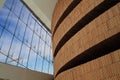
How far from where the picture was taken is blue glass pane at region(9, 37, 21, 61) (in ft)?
38.7

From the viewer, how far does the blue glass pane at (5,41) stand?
36.2 ft

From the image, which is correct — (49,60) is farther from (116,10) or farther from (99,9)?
(116,10)

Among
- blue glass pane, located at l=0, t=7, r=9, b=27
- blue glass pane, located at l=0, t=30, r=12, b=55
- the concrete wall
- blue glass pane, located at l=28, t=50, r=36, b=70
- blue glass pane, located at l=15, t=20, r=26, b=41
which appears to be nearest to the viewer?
the concrete wall

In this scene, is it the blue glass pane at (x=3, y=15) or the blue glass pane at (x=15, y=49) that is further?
the blue glass pane at (x=15, y=49)

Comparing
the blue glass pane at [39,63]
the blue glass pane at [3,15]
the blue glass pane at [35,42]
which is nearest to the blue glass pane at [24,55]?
the blue glass pane at [35,42]

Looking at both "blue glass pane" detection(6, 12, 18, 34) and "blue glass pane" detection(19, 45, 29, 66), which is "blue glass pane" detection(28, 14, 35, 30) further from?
"blue glass pane" detection(19, 45, 29, 66)

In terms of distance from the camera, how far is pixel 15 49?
12281 millimetres

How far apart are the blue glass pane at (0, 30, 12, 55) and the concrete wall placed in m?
1.33

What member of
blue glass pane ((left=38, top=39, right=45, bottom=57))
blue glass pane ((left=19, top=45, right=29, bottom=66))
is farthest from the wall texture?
blue glass pane ((left=38, top=39, right=45, bottom=57))

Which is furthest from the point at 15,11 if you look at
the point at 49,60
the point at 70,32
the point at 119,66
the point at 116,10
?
the point at 119,66

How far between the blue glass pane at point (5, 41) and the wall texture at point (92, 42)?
4.48m

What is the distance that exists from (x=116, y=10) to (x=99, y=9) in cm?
131

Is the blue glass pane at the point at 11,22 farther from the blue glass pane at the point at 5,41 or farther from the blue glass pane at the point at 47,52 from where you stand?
the blue glass pane at the point at 47,52

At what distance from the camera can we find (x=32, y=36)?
48.6ft
